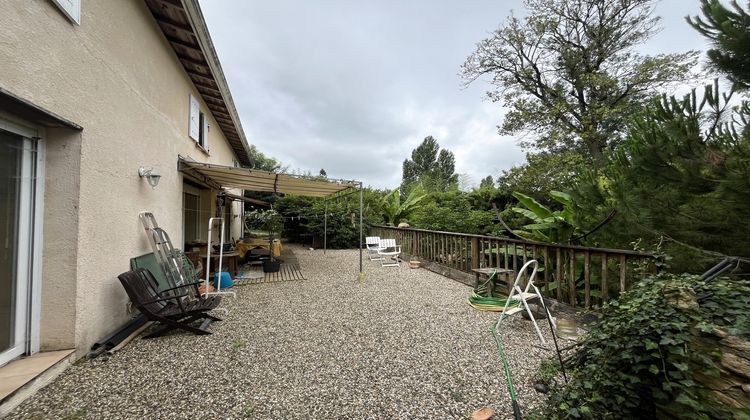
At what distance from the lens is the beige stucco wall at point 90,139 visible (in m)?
2.48

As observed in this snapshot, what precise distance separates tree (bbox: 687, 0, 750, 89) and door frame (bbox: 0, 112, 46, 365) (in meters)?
6.61

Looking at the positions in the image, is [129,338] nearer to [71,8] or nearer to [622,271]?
[71,8]

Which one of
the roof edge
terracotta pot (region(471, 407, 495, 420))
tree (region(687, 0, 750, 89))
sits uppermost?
the roof edge

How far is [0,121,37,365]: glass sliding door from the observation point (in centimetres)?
250

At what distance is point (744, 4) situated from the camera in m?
2.65

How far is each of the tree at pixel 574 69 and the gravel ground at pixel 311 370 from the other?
1183 centimetres

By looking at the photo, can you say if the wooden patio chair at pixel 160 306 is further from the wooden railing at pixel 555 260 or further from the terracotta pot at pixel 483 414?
the wooden railing at pixel 555 260

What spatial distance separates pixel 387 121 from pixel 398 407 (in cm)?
2099

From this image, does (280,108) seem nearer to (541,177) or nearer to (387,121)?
(387,121)

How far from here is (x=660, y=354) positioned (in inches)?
65.8

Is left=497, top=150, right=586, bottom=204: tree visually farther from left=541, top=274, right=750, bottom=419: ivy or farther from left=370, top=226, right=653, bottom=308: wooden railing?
left=541, top=274, right=750, bottom=419: ivy

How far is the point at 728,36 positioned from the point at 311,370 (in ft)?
17.0

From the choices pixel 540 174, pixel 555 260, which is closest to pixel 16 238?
pixel 555 260

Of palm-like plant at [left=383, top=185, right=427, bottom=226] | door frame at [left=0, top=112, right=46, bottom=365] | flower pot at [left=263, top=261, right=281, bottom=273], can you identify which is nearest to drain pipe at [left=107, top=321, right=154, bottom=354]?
door frame at [left=0, top=112, right=46, bottom=365]
